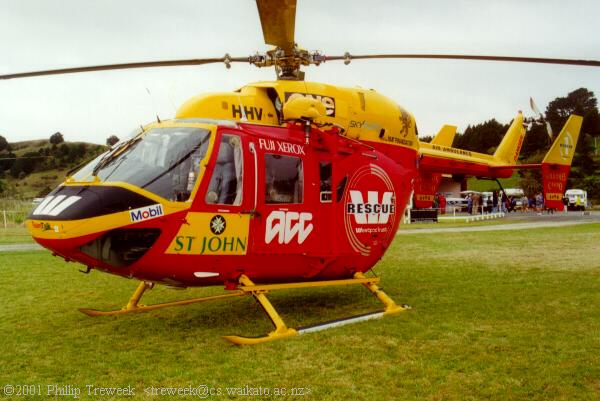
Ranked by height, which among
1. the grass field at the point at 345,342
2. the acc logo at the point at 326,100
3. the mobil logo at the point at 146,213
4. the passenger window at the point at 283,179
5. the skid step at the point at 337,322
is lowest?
the grass field at the point at 345,342

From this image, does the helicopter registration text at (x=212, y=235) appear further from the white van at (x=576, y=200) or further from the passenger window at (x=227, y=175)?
the white van at (x=576, y=200)

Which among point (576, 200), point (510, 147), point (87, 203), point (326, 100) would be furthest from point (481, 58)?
point (576, 200)

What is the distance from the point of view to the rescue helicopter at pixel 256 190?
20.2 feet

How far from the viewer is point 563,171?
40.3 ft

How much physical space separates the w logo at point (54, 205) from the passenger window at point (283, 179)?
2370 millimetres

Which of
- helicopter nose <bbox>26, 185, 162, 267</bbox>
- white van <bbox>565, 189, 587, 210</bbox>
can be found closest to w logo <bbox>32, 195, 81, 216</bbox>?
helicopter nose <bbox>26, 185, 162, 267</bbox>

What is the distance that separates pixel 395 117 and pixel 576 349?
4.57 m

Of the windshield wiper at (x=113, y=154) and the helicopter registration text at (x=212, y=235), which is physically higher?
the windshield wiper at (x=113, y=154)

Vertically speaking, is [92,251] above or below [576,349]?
above

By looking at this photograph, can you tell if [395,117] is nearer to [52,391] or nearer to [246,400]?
[246,400]

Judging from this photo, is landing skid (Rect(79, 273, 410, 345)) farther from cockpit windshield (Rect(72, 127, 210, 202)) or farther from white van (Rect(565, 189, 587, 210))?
white van (Rect(565, 189, 587, 210))

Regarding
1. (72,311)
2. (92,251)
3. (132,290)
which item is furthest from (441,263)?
(92,251)

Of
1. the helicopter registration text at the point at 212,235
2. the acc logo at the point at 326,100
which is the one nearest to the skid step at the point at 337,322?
the helicopter registration text at the point at 212,235

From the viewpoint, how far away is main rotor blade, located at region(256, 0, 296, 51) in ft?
20.4
